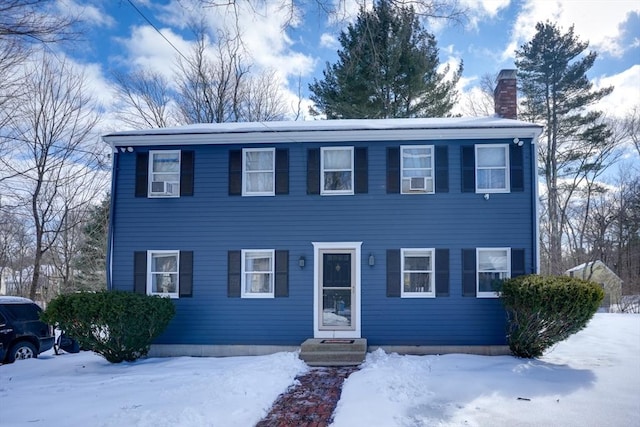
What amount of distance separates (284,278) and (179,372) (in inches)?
118

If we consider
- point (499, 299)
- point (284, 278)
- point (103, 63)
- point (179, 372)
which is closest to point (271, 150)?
point (284, 278)

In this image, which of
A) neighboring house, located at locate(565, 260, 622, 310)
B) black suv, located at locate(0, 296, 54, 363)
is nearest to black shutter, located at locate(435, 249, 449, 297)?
black suv, located at locate(0, 296, 54, 363)

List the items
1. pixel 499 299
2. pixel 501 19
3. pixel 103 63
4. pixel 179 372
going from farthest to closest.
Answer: pixel 103 63, pixel 499 299, pixel 179 372, pixel 501 19

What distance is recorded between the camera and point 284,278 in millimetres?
10680

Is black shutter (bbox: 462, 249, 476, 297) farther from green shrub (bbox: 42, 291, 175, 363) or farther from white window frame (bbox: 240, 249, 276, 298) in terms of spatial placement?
green shrub (bbox: 42, 291, 175, 363)

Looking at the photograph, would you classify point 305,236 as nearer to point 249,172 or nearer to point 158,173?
point 249,172

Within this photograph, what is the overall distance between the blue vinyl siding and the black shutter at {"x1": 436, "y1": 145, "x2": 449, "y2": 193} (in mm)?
103

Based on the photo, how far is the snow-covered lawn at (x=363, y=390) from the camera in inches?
232

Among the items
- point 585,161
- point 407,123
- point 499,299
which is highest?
point 585,161

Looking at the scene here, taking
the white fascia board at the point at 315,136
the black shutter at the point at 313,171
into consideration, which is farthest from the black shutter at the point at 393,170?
the black shutter at the point at 313,171

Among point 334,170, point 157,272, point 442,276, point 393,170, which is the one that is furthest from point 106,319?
point 442,276

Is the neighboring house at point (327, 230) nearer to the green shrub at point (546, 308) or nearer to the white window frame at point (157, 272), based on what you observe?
the white window frame at point (157, 272)

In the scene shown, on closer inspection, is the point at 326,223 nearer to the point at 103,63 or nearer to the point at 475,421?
the point at 475,421

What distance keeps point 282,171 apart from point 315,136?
1.08 meters
